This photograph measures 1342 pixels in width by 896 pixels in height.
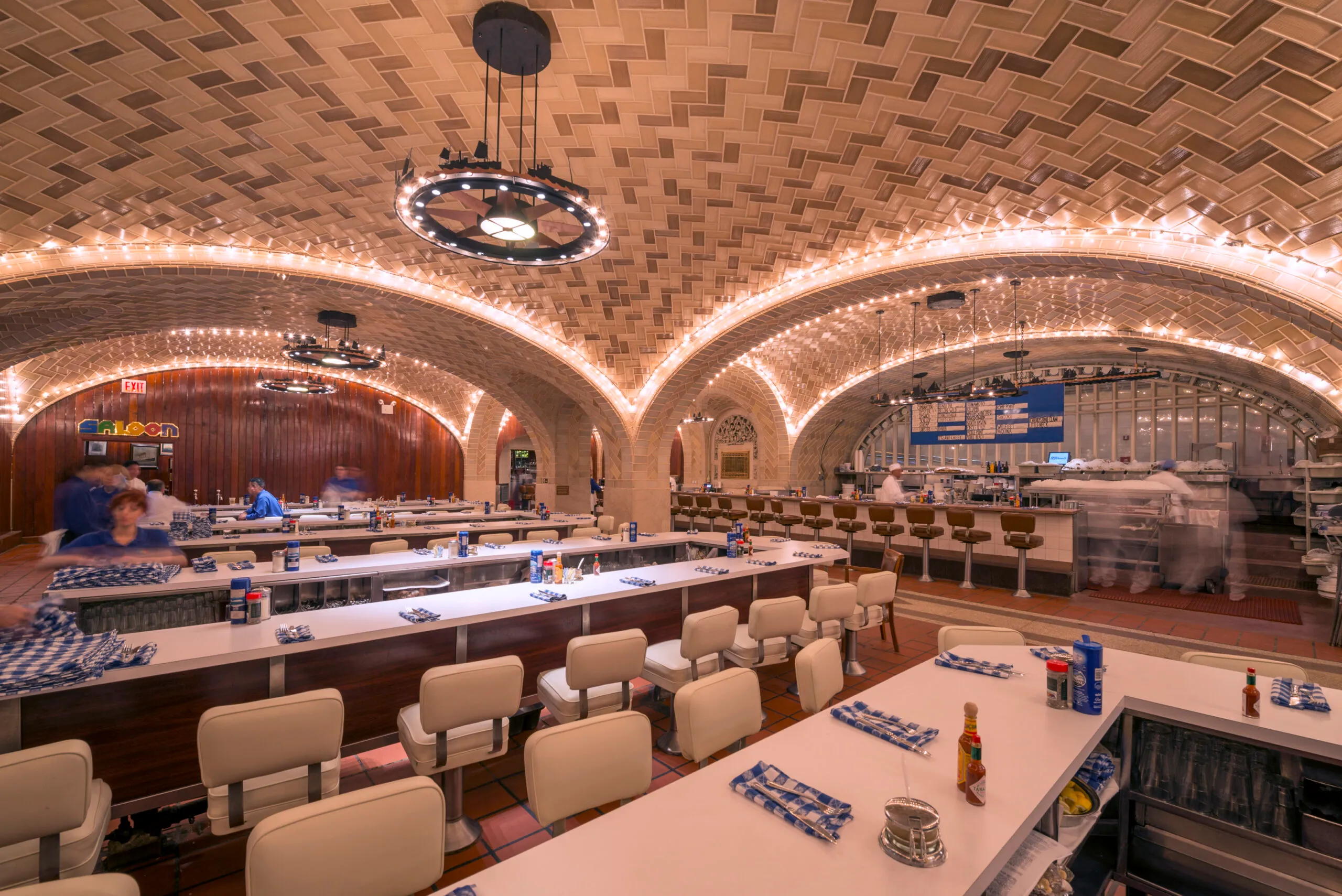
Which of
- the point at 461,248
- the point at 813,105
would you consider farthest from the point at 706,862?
the point at 813,105

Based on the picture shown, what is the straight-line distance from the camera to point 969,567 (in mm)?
8055

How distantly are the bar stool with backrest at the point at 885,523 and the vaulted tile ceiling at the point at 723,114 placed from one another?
4.39 m

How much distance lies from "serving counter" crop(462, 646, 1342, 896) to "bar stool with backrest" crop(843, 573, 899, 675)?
1512 mm

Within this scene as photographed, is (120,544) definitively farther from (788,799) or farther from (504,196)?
(788,799)

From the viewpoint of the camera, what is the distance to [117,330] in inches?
341

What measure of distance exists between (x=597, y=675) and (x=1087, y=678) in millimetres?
2048

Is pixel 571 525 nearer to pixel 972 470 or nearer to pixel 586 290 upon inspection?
pixel 586 290

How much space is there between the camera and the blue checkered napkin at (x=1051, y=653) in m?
2.65

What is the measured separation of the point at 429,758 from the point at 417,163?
4.79 metres

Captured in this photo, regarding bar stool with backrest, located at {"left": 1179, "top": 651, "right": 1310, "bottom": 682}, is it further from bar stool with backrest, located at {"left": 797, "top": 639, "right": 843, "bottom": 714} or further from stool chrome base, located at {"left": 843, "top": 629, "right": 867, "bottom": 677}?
stool chrome base, located at {"left": 843, "top": 629, "right": 867, "bottom": 677}

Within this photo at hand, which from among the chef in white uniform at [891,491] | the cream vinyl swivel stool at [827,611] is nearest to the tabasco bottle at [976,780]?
the cream vinyl swivel stool at [827,611]

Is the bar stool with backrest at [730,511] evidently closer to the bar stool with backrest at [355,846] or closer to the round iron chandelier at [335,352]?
the round iron chandelier at [335,352]

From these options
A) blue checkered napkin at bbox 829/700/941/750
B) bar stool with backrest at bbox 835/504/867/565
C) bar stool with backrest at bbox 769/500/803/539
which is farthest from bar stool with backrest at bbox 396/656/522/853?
bar stool with backrest at bbox 769/500/803/539

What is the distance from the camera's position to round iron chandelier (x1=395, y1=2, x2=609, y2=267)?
293cm
